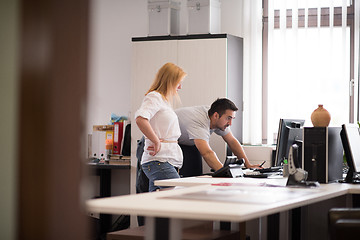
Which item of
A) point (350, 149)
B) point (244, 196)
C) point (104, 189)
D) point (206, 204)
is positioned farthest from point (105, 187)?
point (206, 204)

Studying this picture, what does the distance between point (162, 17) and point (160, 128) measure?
2.05m

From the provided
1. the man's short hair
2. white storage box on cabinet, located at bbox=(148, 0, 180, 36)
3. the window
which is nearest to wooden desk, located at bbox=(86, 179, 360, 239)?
the man's short hair

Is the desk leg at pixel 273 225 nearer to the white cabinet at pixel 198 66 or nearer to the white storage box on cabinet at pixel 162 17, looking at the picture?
the white cabinet at pixel 198 66

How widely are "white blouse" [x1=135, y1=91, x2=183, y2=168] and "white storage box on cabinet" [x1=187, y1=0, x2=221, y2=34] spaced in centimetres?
179

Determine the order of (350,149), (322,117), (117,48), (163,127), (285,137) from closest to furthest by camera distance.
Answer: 1. (350,149)
2. (322,117)
3. (163,127)
4. (285,137)
5. (117,48)

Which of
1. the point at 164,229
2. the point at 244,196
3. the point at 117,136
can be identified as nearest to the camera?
the point at 164,229

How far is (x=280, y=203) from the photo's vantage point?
210 cm

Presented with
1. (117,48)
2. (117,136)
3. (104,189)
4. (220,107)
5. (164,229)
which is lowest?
(104,189)

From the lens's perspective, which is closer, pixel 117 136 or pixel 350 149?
pixel 350 149

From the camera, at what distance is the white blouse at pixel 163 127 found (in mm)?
3715

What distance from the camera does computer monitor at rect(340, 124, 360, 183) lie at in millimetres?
3305

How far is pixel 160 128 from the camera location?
3781 mm

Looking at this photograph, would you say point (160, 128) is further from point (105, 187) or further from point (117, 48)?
point (117, 48)

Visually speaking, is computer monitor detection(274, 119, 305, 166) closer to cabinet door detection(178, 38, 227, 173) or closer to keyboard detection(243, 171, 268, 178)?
keyboard detection(243, 171, 268, 178)
